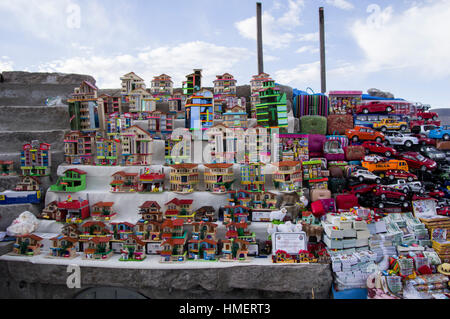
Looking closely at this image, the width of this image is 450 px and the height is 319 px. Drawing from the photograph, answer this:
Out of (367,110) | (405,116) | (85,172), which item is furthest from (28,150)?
(405,116)

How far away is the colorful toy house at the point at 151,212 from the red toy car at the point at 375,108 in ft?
26.3

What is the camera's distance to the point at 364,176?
342 inches

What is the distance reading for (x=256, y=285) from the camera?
21.7 ft

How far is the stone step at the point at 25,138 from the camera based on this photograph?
10453 mm

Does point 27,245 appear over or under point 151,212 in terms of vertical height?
under

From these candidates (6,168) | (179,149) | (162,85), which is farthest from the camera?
(162,85)

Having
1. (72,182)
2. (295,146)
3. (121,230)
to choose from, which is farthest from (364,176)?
(72,182)

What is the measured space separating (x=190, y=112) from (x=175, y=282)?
205 inches

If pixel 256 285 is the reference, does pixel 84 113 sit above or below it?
above

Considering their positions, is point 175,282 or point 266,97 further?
point 266,97

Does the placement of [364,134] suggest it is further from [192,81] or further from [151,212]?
[151,212]

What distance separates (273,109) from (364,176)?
10.9 feet

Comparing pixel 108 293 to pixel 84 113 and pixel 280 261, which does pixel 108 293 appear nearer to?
pixel 280 261
